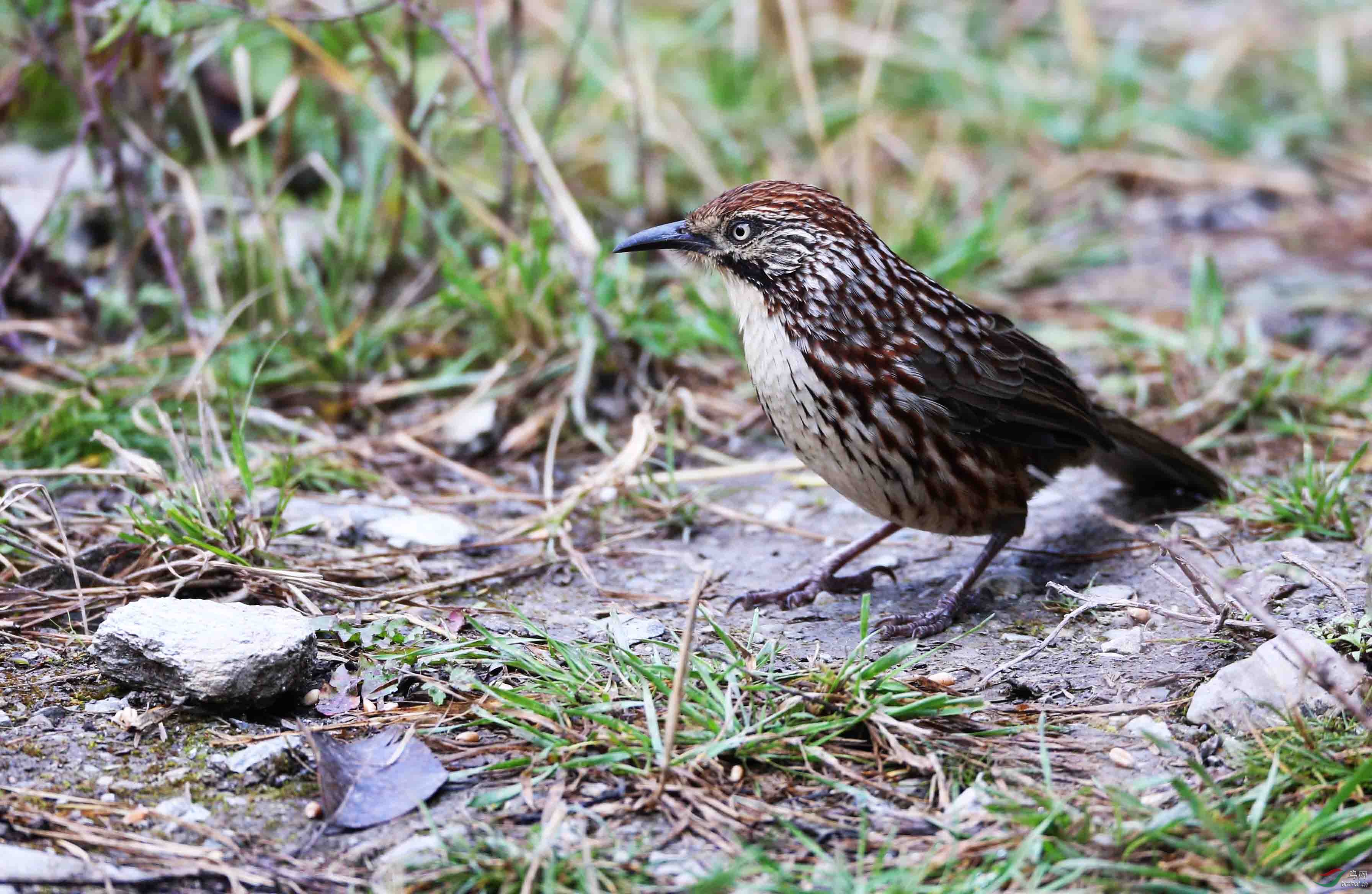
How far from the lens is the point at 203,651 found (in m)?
3.02

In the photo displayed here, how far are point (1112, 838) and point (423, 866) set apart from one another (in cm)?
130

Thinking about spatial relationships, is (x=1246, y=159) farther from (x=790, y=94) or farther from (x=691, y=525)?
(x=691, y=525)

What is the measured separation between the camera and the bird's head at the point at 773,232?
3.97 metres

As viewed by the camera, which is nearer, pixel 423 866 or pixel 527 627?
pixel 423 866

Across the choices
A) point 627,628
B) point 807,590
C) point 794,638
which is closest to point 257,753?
point 627,628

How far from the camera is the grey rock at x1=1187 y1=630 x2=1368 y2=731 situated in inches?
115

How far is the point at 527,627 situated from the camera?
3.51 meters

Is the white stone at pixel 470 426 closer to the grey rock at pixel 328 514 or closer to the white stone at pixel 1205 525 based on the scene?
the grey rock at pixel 328 514

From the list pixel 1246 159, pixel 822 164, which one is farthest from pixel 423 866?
pixel 1246 159

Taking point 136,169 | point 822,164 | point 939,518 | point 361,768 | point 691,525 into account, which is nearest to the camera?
point 361,768

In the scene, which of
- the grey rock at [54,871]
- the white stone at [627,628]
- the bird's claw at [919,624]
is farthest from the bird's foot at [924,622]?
the grey rock at [54,871]

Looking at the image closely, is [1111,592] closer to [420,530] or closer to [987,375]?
[987,375]

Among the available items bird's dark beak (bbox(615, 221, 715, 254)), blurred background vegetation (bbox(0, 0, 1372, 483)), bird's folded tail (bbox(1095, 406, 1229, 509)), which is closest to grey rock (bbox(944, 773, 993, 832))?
bird's folded tail (bbox(1095, 406, 1229, 509))

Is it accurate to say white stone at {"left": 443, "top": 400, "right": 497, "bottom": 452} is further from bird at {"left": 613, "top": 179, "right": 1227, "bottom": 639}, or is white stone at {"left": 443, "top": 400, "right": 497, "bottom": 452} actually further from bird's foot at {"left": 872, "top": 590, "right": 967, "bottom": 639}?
bird's foot at {"left": 872, "top": 590, "right": 967, "bottom": 639}
